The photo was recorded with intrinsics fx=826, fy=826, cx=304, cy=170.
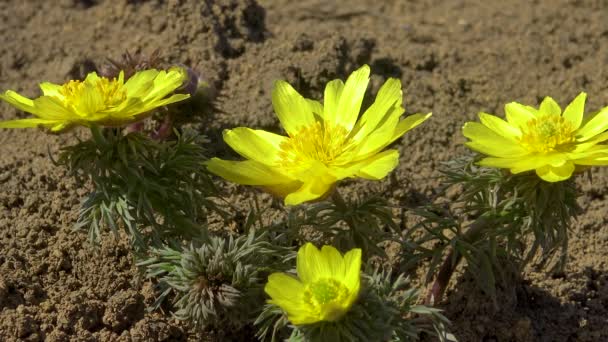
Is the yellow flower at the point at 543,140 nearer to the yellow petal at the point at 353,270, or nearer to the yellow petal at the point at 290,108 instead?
the yellow petal at the point at 353,270

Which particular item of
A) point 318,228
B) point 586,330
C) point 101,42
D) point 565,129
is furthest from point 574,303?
point 101,42

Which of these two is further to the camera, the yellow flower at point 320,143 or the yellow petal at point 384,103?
the yellow petal at point 384,103

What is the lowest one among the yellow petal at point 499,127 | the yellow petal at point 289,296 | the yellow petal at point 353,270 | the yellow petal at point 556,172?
the yellow petal at point 289,296

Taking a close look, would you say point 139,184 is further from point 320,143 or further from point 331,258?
point 331,258

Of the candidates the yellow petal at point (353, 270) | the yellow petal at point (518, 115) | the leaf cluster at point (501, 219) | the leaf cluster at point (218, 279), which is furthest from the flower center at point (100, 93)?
the yellow petal at point (518, 115)

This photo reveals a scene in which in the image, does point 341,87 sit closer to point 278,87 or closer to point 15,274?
point 278,87

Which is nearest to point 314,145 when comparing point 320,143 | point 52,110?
point 320,143

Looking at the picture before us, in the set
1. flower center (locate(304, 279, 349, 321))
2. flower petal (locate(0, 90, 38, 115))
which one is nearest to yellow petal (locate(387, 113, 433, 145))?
flower center (locate(304, 279, 349, 321))
